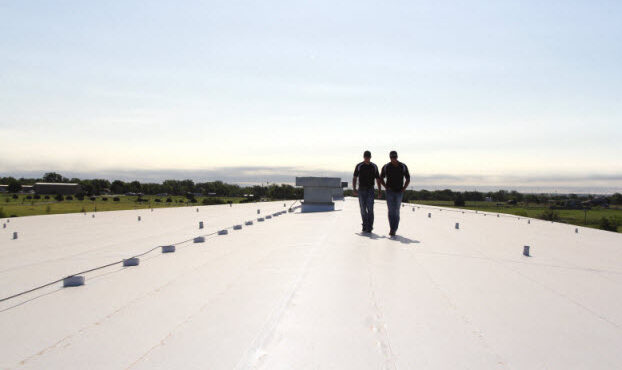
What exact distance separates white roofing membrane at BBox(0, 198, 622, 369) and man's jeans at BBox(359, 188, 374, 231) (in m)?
2.13

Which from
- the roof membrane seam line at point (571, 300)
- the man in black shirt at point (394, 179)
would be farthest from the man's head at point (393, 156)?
the roof membrane seam line at point (571, 300)

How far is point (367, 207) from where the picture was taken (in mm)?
7168

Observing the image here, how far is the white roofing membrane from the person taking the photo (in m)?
1.86

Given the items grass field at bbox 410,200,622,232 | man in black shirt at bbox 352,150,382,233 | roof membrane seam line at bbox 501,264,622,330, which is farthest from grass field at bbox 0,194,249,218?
grass field at bbox 410,200,622,232

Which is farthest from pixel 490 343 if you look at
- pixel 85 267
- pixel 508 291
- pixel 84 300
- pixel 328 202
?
pixel 328 202

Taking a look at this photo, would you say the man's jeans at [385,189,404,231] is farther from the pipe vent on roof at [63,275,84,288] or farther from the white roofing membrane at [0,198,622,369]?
the pipe vent on roof at [63,275,84,288]

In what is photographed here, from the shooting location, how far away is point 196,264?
3914mm

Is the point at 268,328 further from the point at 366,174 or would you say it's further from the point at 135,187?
the point at 135,187

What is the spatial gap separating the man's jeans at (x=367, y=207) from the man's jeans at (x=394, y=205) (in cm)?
38

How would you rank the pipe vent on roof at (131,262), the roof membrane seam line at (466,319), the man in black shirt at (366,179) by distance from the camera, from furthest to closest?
the man in black shirt at (366,179)
the pipe vent on roof at (131,262)
the roof membrane seam line at (466,319)

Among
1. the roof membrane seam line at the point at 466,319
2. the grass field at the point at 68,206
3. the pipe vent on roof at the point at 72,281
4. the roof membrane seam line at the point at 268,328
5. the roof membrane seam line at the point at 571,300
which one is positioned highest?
the pipe vent on roof at the point at 72,281

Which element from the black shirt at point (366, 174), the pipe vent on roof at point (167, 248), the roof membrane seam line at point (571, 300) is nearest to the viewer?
the roof membrane seam line at point (571, 300)

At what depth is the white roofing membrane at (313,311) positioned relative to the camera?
1.86 meters

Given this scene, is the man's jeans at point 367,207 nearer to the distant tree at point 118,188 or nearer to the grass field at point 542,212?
the grass field at point 542,212
